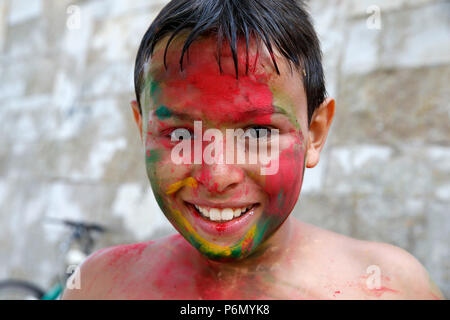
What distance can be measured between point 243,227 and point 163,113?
0.26m

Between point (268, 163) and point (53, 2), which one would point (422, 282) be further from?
point (53, 2)

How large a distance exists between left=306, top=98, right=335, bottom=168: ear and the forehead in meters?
→ 0.17

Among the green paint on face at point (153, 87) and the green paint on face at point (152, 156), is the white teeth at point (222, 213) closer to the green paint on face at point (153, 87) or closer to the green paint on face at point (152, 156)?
the green paint on face at point (152, 156)

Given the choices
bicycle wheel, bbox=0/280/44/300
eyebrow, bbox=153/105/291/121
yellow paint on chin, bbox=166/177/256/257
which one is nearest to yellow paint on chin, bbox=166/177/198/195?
yellow paint on chin, bbox=166/177/256/257

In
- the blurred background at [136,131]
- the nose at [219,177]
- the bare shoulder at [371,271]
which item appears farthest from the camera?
the blurred background at [136,131]

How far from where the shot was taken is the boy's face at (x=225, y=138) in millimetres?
739

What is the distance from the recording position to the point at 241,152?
2.46ft

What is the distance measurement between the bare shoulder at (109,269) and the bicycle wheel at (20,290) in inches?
77.2

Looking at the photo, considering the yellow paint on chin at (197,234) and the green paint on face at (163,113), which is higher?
the green paint on face at (163,113)

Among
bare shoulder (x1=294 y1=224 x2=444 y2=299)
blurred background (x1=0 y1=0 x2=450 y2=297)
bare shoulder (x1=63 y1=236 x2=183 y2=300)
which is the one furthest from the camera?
blurred background (x1=0 y1=0 x2=450 y2=297)

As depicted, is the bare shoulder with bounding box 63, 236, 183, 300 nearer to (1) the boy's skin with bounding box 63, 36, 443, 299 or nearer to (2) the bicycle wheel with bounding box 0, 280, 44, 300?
(1) the boy's skin with bounding box 63, 36, 443, 299

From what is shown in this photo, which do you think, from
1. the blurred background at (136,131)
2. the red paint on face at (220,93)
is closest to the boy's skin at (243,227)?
the red paint on face at (220,93)

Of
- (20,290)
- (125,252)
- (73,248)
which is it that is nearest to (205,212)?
(125,252)

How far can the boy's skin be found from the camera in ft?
2.44
